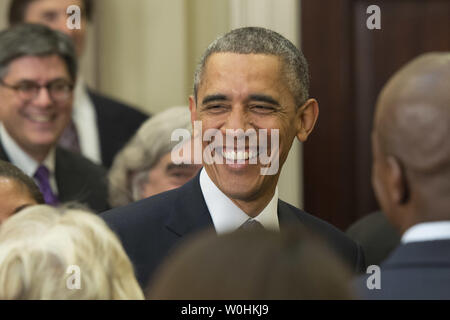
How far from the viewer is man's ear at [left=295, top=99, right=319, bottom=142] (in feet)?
8.30

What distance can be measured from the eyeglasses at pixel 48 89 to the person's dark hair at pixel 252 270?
97.7 inches

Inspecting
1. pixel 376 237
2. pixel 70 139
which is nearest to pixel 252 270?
pixel 376 237

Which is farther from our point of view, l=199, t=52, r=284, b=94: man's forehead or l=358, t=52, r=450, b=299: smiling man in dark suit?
l=199, t=52, r=284, b=94: man's forehead

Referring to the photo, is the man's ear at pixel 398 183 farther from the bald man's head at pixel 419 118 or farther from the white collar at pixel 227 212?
the white collar at pixel 227 212

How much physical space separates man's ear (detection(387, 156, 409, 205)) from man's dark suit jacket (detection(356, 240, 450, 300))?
95 mm

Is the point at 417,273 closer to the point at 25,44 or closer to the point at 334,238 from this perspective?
the point at 334,238

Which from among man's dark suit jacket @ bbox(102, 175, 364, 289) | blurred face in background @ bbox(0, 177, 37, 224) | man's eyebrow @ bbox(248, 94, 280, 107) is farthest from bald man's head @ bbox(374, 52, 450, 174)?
blurred face in background @ bbox(0, 177, 37, 224)

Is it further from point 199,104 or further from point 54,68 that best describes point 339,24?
point 199,104

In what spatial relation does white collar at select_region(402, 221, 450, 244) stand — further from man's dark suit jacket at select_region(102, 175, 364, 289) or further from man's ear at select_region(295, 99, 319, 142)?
man's ear at select_region(295, 99, 319, 142)

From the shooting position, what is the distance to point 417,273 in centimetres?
198

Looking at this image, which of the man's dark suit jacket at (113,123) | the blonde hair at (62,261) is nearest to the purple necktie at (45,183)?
the man's dark suit jacket at (113,123)

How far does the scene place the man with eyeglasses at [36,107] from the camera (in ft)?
12.4

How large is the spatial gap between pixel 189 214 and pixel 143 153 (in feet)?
4.74
